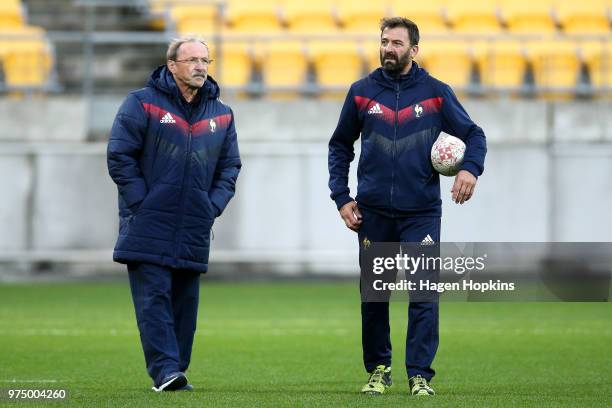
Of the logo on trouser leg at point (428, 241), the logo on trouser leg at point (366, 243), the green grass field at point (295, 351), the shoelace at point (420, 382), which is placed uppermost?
the logo on trouser leg at point (428, 241)

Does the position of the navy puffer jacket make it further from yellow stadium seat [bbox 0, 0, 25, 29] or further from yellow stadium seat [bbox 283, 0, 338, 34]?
yellow stadium seat [bbox 0, 0, 25, 29]

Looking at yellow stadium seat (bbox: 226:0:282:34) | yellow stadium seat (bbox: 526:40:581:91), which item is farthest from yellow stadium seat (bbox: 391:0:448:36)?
yellow stadium seat (bbox: 526:40:581:91)

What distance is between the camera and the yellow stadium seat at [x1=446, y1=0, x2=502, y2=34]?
20.7 metres

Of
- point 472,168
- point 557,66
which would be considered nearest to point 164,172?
point 472,168

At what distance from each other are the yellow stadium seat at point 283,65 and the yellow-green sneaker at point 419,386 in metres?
11.9

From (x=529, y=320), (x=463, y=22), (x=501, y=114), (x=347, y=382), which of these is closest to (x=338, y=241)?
(x=501, y=114)

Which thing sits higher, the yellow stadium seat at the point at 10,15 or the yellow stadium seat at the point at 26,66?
the yellow stadium seat at the point at 10,15

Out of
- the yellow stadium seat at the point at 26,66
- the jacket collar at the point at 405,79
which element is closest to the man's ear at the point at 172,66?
the jacket collar at the point at 405,79

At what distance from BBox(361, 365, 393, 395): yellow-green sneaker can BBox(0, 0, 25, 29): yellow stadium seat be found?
14.4m

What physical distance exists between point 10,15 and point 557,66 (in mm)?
8454

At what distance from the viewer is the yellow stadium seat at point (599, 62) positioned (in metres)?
18.8

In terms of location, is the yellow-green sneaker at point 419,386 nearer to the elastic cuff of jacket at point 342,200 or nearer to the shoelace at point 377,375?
the shoelace at point 377,375

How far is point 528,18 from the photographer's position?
20766 mm

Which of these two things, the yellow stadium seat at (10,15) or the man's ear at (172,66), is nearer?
the man's ear at (172,66)
